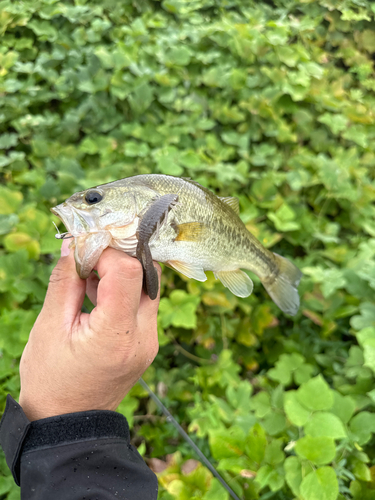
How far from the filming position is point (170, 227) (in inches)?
41.7

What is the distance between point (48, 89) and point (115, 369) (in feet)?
7.98

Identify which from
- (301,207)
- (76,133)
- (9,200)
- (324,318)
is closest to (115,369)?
(9,200)

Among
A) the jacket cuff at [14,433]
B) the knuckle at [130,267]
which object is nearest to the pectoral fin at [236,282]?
the knuckle at [130,267]

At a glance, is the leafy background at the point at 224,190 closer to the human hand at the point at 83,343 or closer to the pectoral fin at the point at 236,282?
the pectoral fin at the point at 236,282

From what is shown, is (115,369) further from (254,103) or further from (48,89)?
(48,89)

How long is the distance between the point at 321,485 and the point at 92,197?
1.14m

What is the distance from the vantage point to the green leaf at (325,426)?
110 centimetres

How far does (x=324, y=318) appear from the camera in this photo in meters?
1.91

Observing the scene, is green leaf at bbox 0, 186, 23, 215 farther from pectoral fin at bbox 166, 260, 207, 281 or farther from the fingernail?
pectoral fin at bbox 166, 260, 207, 281

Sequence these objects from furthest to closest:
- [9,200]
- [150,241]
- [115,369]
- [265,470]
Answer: [9,200], [265,470], [150,241], [115,369]

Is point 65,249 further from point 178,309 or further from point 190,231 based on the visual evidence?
point 178,309

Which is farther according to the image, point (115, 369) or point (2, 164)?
point (2, 164)

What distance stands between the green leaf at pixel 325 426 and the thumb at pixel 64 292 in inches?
34.5

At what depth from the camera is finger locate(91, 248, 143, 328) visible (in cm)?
86
